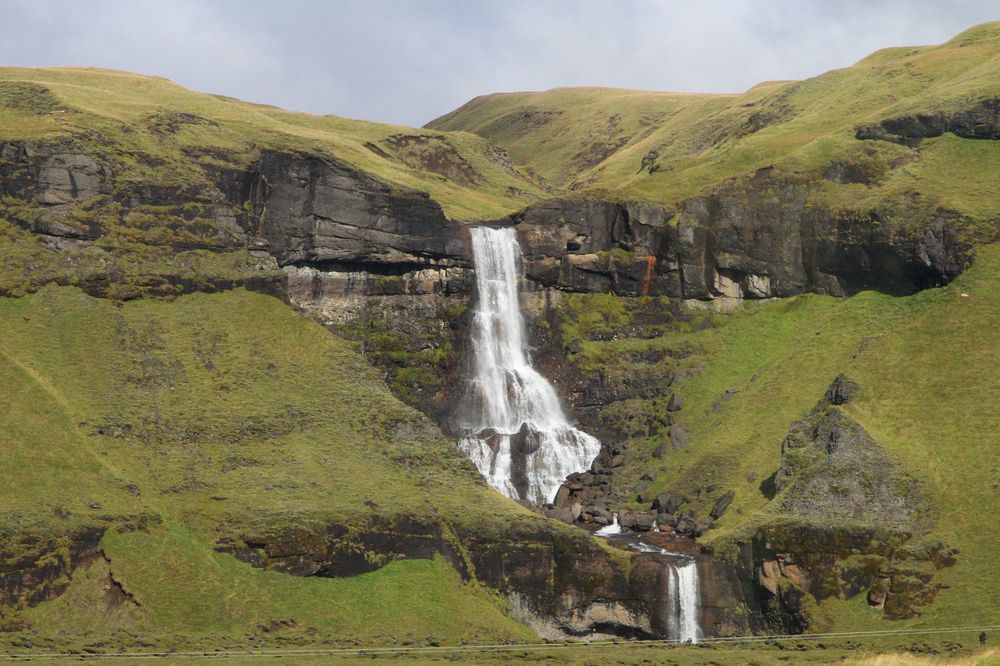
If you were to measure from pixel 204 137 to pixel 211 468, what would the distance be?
138ft

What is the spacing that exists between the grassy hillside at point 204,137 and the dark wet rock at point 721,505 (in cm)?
4305

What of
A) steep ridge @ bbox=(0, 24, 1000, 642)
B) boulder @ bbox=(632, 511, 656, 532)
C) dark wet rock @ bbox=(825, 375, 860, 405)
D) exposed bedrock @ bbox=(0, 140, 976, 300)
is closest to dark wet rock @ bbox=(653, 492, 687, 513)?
steep ridge @ bbox=(0, 24, 1000, 642)

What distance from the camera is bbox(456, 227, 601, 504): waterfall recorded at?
378ft

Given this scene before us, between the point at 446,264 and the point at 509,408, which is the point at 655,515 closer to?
the point at 509,408

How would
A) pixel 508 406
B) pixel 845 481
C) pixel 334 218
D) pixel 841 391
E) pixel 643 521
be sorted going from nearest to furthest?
pixel 845 481 → pixel 643 521 → pixel 841 391 → pixel 508 406 → pixel 334 218

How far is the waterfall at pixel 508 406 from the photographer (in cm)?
11525

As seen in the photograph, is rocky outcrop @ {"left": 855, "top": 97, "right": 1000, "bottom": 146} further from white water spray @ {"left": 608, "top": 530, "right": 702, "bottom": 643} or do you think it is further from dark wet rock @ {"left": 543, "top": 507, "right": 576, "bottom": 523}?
white water spray @ {"left": 608, "top": 530, "right": 702, "bottom": 643}

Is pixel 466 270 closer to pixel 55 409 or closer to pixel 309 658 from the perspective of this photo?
pixel 55 409

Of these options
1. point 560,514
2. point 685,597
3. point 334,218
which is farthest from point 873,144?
point 685,597

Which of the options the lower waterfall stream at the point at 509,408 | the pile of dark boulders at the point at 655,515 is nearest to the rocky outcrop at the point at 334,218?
the lower waterfall stream at the point at 509,408

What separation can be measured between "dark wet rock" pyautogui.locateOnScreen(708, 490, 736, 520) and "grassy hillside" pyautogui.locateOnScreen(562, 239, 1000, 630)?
0.52 meters

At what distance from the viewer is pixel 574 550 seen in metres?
97.1

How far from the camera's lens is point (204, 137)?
130 metres

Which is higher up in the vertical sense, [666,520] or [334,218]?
[334,218]
